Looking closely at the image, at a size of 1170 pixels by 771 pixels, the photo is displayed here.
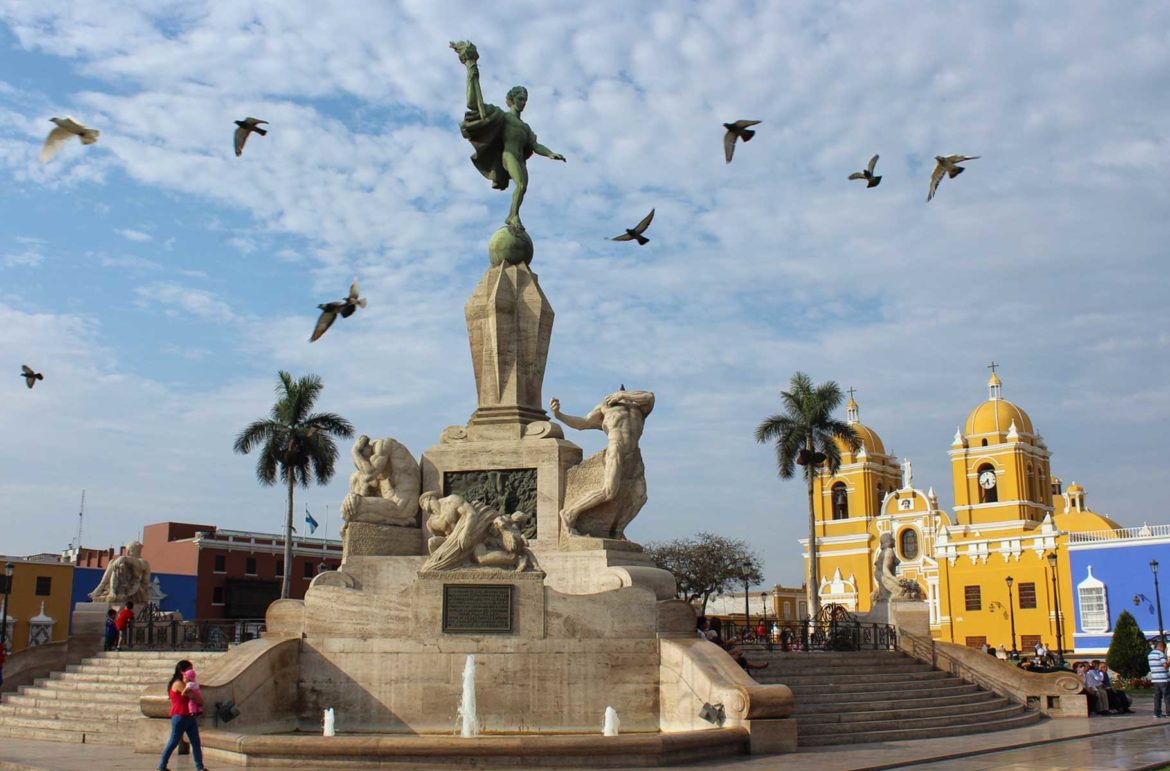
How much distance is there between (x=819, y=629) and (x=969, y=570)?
45444mm

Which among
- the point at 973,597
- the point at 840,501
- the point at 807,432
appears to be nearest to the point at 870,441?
the point at 840,501

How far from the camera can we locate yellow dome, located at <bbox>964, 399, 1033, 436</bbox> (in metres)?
Result: 72.3

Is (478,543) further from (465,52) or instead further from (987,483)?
(987,483)

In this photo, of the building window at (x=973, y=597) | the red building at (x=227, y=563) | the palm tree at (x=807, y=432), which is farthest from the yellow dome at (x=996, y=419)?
the red building at (x=227, y=563)

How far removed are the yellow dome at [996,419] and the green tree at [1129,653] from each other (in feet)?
145

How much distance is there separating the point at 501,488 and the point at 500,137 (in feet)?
19.8

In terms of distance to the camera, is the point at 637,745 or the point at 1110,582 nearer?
the point at 637,745

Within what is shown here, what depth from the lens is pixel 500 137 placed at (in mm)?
17734

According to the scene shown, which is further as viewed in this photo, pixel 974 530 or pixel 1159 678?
pixel 974 530

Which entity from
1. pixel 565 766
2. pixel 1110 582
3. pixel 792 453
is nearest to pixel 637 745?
pixel 565 766

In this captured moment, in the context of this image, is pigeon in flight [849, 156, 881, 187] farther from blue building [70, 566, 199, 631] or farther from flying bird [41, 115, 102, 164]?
blue building [70, 566, 199, 631]

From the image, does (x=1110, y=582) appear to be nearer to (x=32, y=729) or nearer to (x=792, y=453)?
(x=792, y=453)

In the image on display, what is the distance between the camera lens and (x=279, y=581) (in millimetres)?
57094

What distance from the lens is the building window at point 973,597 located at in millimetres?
61344
